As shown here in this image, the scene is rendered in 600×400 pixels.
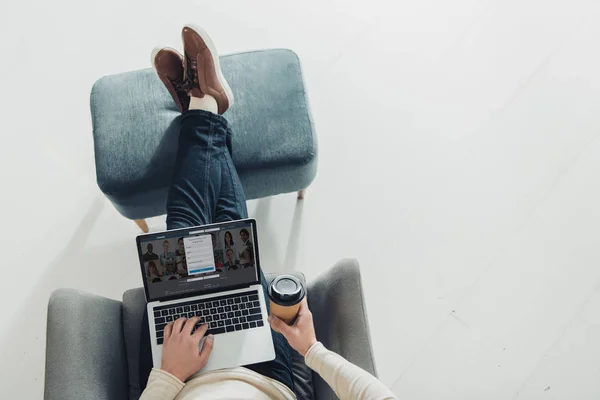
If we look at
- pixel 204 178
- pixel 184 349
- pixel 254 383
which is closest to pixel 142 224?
pixel 204 178

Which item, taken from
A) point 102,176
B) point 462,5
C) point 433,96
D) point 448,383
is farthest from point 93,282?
point 462,5

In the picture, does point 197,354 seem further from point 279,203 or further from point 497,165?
point 497,165

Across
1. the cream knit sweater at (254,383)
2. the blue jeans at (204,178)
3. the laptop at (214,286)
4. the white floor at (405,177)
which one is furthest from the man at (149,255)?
the white floor at (405,177)

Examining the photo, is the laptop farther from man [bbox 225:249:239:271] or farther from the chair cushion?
the chair cushion

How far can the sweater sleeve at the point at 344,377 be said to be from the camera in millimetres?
863

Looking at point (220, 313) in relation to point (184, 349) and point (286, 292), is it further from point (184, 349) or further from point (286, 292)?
point (286, 292)

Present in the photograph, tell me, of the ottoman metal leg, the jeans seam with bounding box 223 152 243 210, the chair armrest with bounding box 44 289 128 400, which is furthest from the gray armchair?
the ottoman metal leg

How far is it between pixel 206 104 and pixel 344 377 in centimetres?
79

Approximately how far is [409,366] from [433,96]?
0.95 m

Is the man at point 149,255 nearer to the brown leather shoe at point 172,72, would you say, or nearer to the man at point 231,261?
the man at point 231,261

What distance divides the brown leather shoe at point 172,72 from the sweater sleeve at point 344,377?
30.4 inches

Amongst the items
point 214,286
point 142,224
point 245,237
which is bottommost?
point 142,224

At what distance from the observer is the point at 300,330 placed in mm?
992

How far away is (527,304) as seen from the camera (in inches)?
61.4
